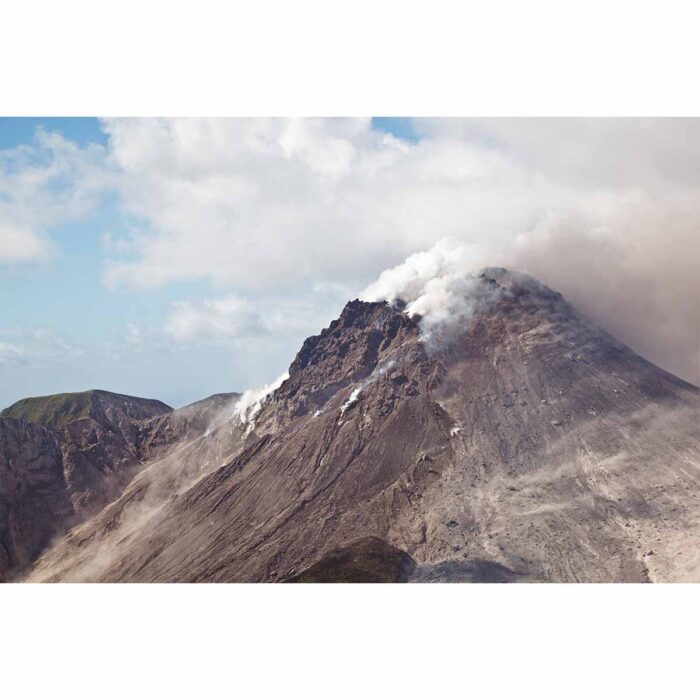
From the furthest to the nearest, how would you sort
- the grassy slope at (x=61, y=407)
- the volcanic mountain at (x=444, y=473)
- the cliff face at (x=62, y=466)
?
the grassy slope at (x=61, y=407) → the cliff face at (x=62, y=466) → the volcanic mountain at (x=444, y=473)

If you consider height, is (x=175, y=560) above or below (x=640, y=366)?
below

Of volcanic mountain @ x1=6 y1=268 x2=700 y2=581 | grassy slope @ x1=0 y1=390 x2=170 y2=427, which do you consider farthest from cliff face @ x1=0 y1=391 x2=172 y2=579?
volcanic mountain @ x1=6 y1=268 x2=700 y2=581

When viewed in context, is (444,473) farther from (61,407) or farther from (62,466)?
(61,407)

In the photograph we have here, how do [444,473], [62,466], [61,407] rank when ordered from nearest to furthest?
[444,473], [62,466], [61,407]

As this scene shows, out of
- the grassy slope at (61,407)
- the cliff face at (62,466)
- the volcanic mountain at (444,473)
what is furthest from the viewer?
the grassy slope at (61,407)

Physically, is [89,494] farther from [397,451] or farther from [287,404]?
[397,451]

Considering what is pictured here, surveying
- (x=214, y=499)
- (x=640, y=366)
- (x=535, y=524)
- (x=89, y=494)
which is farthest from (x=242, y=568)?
(x=640, y=366)

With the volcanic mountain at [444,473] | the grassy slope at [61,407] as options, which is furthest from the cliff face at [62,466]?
the volcanic mountain at [444,473]

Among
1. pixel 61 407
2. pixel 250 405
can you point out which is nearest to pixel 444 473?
pixel 250 405

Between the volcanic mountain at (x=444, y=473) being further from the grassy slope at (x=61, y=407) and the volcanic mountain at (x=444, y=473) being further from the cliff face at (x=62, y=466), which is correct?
the grassy slope at (x=61, y=407)
